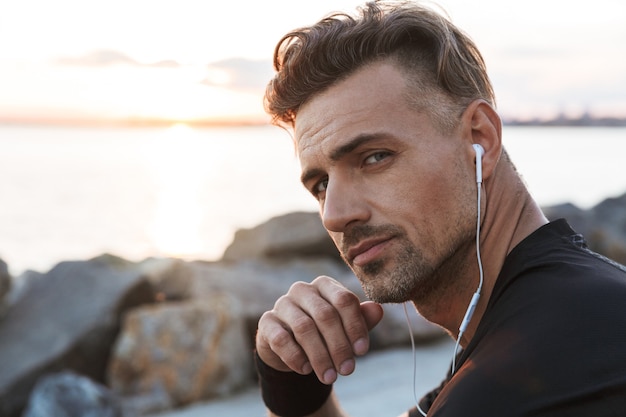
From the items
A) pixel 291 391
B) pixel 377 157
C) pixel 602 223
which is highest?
pixel 377 157

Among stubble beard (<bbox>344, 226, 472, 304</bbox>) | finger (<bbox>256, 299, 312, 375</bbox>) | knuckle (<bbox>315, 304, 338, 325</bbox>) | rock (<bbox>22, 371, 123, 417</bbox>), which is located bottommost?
rock (<bbox>22, 371, 123, 417</bbox>)

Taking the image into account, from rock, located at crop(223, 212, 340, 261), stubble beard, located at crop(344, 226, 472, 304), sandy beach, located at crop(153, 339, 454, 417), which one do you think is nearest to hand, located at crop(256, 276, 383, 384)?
stubble beard, located at crop(344, 226, 472, 304)

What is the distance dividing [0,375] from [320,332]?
4604mm

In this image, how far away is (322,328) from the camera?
2115mm

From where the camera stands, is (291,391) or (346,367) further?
(291,391)

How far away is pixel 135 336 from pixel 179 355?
1.32 ft

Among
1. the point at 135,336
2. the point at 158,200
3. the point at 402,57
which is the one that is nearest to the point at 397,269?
A: the point at 402,57

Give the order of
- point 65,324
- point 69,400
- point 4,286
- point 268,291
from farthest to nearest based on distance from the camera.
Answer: point 268,291
point 4,286
point 65,324
point 69,400

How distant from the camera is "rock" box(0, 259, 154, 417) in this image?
589 cm

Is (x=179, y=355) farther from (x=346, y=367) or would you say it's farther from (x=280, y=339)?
(x=346, y=367)

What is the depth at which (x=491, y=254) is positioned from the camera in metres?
2.02

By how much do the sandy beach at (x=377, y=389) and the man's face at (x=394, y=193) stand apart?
328cm

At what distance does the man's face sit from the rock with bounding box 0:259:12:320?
5127 mm

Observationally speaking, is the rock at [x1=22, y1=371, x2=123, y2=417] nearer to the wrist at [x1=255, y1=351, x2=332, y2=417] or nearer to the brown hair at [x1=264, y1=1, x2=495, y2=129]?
the wrist at [x1=255, y1=351, x2=332, y2=417]
